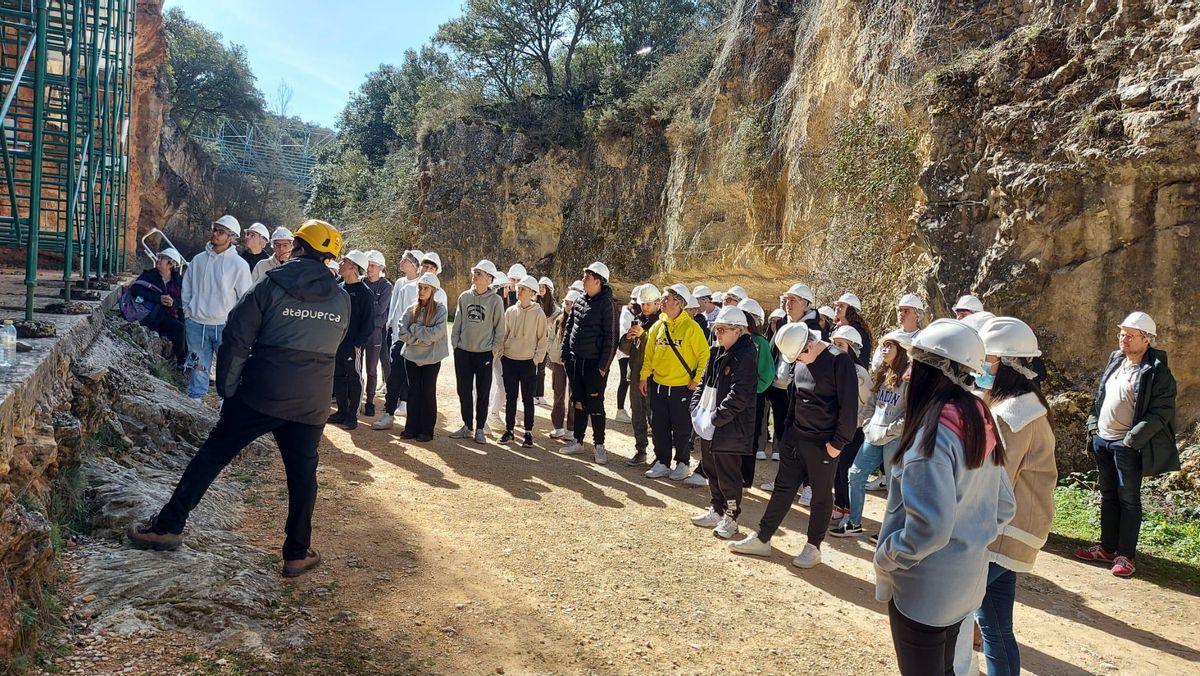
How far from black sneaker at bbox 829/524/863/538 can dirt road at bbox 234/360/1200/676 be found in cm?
11

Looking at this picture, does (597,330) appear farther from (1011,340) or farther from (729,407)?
(1011,340)

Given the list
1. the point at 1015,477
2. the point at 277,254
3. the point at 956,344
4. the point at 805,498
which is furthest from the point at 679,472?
the point at 956,344

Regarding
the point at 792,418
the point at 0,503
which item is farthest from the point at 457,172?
the point at 0,503

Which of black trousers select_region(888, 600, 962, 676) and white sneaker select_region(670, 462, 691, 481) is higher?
black trousers select_region(888, 600, 962, 676)

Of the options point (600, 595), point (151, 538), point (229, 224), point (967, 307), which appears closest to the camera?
point (151, 538)

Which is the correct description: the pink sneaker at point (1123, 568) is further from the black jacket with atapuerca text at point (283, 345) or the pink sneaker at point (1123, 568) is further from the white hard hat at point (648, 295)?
the black jacket with atapuerca text at point (283, 345)

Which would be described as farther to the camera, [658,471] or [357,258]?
[357,258]

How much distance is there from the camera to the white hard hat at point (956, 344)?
8.61ft

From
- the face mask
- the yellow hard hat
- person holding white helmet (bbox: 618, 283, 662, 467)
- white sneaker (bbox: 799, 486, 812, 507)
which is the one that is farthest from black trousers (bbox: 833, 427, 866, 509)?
the yellow hard hat

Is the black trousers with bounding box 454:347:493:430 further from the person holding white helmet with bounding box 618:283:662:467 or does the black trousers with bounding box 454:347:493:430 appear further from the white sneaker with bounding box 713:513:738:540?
the white sneaker with bounding box 713:513:738:540

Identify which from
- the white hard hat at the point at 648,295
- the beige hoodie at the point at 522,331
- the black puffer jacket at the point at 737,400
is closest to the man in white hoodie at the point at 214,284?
the beige hoodie at the point at 522,331

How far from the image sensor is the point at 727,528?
5.88 m

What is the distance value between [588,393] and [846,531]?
3.25 meters

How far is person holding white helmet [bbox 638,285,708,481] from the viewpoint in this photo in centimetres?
736
